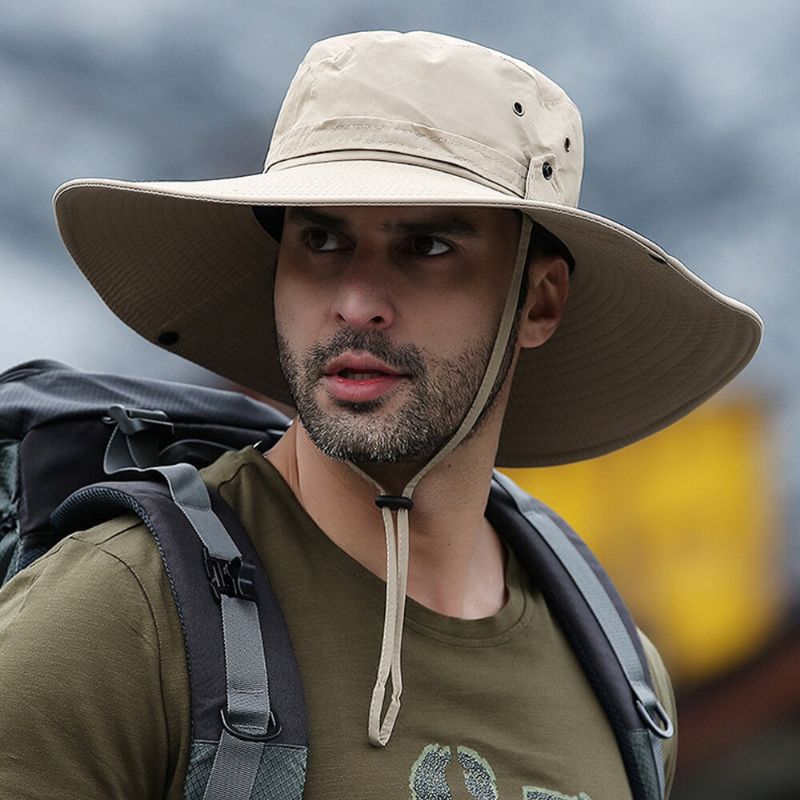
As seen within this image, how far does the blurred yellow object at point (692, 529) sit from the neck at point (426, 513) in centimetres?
236

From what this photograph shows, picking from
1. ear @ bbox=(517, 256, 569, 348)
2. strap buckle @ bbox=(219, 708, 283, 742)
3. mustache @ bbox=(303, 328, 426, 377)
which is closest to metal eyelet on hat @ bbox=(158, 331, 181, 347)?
mustache @ bbox=(303, 328, 426, 377)

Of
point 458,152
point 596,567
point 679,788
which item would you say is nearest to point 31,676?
point 458,152

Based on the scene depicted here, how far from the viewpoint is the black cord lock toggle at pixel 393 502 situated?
76.2 inches

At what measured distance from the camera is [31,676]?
153 cm

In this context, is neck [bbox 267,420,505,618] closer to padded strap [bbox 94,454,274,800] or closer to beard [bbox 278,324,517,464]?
beard [bbox 278,324,517,464]

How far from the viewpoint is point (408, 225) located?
6.22 ft

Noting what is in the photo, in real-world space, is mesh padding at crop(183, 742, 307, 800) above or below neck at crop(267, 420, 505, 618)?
below

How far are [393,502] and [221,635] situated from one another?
15.8 inches

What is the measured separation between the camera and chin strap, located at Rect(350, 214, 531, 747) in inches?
69.1

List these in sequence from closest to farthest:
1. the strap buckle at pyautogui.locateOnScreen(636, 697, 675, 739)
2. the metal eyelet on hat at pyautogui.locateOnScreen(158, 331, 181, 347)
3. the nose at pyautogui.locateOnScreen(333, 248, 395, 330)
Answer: the nose at pyautogui.locateOnScreen(333, 248, 395, 330) → the strap buckle at pyautogui.locateOnScreen(636, 697, 675, 739) → the metal eyelet on hat at pyautogui.locateOnScreen(158, 331, 181, 347)

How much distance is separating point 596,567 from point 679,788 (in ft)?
8.30

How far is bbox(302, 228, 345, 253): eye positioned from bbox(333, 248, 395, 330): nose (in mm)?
36

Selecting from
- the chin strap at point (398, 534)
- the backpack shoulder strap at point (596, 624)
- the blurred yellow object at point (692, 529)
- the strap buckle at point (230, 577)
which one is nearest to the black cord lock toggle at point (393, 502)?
the chin strap at point (398, 534)

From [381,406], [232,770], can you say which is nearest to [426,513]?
[381,406]
